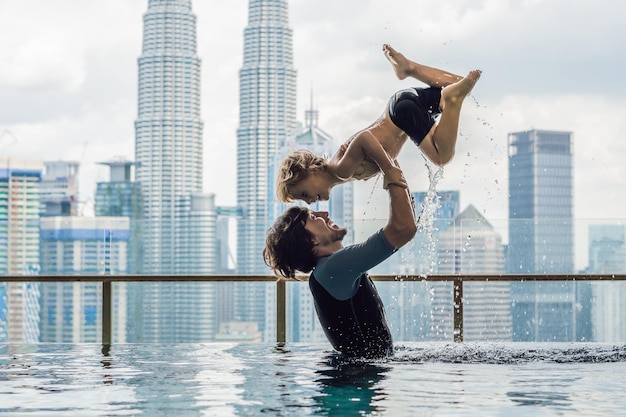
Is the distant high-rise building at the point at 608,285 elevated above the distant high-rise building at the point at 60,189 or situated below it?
below

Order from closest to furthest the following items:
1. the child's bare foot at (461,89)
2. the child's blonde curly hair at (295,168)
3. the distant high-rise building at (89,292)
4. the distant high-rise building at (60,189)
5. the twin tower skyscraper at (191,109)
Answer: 1. the child's blonde curly hair at (295,168)
2. the child's bare foot at (461,89)
3. the distant high-rise building at (89,292)
4. the distant high-rise building at (60,189)
5. the twin tower skyscraper at (191,109)

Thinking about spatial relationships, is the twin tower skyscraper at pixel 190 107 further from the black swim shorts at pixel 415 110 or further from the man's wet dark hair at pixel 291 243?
the man's wet dark hair at pixel 291 243

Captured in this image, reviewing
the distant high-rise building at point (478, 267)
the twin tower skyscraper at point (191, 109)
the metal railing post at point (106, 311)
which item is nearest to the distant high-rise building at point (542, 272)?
the distant high-rise building at point (478, 267)

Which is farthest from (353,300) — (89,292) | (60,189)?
(60,189)

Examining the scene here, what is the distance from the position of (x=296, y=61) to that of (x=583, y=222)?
111m

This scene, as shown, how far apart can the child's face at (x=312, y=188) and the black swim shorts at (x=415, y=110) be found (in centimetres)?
63

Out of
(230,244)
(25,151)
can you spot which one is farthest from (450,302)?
(25,151)

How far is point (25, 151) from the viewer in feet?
320

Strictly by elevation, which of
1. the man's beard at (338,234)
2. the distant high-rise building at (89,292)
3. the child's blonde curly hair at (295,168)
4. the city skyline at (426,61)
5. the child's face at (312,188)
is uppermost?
the city skyline at (426,61)

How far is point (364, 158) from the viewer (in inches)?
203

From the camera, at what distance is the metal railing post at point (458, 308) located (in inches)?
286

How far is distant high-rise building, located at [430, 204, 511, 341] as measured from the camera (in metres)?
8.55

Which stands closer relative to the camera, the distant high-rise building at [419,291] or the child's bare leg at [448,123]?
the child's bare leg at [448,123]

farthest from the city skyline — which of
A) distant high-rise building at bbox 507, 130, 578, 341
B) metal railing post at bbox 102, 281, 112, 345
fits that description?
metal railing post at bbox 102, 281, 112, 345
